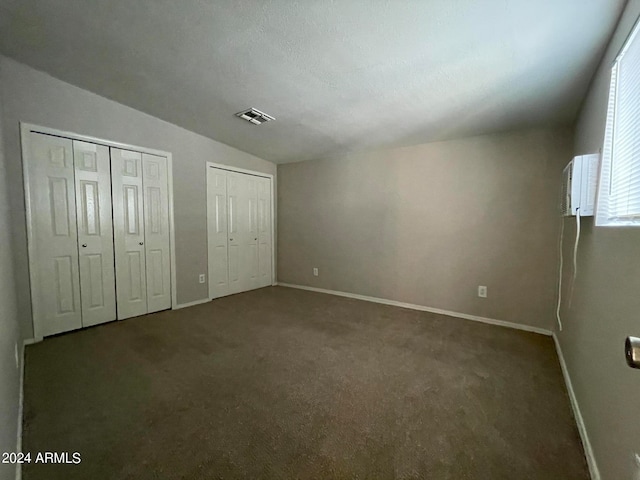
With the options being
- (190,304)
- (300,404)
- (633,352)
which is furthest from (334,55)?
(190,304)

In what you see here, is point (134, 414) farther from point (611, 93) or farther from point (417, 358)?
point (611, 93)

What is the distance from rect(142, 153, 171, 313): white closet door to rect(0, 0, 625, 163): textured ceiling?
709 millimetres

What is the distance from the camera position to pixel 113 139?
2912mm

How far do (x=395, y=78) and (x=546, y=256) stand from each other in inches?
94.5

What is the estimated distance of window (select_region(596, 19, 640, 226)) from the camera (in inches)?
42.5

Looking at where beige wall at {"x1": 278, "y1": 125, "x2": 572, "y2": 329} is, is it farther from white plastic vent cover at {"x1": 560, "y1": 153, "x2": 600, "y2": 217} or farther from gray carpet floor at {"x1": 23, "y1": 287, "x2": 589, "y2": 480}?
white plastic vent cover at {"x1": 560, "y1": 153, "x2": 600, "y2": 217}

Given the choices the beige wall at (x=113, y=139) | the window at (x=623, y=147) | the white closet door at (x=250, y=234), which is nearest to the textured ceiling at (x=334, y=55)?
the beige wall at (x=113, y=139)

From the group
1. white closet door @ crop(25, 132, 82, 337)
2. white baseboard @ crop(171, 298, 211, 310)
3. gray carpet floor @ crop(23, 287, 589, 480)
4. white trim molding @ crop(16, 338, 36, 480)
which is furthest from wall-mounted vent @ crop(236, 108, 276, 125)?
white trim molding @ crop(16, 338, 36, 480)

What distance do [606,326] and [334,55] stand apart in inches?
87.8

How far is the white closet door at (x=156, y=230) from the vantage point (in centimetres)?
321

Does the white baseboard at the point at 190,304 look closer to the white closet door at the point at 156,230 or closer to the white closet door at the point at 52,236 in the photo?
the white closet door at the point at 156,230

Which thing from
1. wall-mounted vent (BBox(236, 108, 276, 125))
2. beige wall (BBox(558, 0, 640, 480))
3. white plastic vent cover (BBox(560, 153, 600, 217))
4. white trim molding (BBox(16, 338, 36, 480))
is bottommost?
white trim molding (BBox(16, 338, 36, 480))

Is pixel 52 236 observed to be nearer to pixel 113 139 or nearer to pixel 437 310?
pixel 113 139

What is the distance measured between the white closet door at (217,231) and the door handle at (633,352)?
13.2 ft
